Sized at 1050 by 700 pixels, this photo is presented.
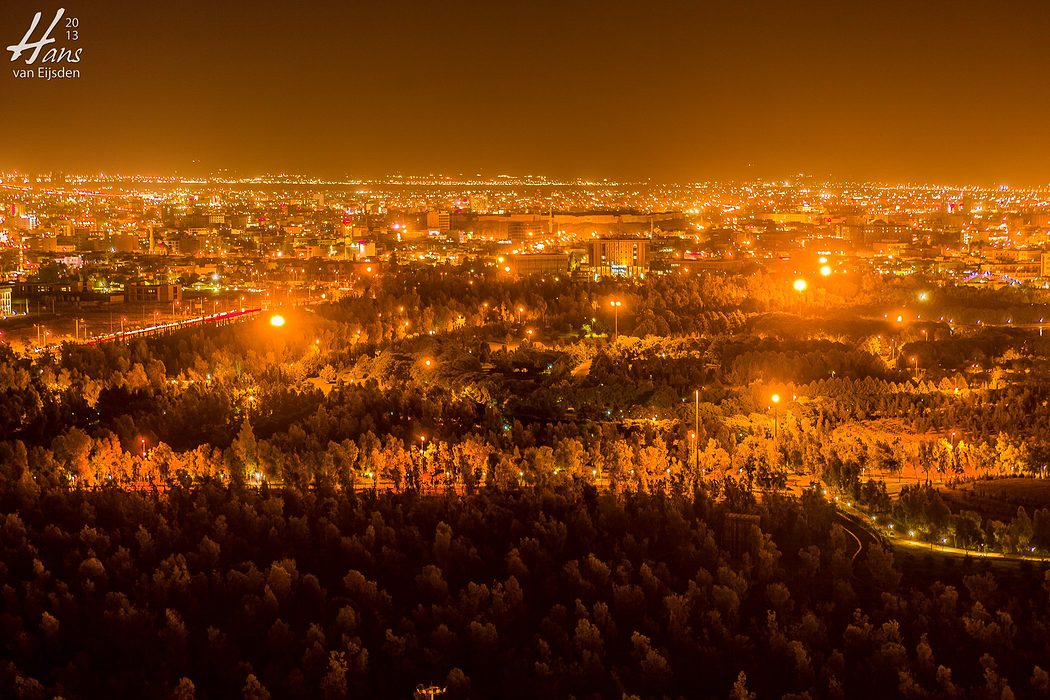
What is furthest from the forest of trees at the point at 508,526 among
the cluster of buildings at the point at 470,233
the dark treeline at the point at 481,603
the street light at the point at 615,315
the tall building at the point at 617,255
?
the tall building at the point at 617,255

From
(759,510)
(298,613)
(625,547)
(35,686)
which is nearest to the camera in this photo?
(35,686)

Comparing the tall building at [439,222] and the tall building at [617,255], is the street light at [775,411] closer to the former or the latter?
the tall building at [617,255]

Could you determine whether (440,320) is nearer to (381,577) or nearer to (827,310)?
(827,310)

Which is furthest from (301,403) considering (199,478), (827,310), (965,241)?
(965,241)

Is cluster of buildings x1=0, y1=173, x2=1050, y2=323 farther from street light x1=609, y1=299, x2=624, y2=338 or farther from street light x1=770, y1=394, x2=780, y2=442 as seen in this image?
street light x1=770, y1=394, x2=780, y2=442

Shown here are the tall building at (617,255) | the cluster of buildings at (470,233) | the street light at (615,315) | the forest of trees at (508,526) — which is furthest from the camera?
the tall building at (617,255)

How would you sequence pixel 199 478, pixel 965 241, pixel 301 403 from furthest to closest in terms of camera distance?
pixel 965 241 → pixel 301 403 → pixel 199 478

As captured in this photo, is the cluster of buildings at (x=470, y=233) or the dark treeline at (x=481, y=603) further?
the cluster of buildings at (x=470, y=233)

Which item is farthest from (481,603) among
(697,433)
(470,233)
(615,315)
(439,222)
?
(439,222)
